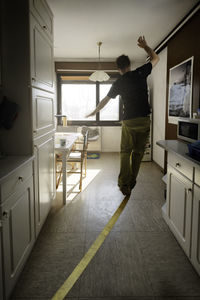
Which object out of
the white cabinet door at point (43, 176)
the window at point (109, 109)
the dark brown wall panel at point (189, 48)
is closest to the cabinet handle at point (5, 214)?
the white cabinet door at point (43, 176)

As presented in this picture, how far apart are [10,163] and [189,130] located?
6.19 ft

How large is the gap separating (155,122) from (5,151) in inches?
184

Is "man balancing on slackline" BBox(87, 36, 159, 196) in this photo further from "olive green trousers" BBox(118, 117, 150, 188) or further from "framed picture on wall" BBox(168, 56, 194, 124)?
"framed picture on wall" BBox(168, 56, 194, 124)

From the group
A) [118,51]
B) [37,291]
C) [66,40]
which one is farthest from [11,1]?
[118,51]

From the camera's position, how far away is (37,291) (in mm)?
1899

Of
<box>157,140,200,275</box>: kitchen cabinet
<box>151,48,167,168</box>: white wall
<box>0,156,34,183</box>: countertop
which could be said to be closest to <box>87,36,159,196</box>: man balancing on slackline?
<box>157,140,200,275</box>: kitchen cabinet

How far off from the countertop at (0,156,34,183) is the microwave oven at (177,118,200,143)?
5.37 ft

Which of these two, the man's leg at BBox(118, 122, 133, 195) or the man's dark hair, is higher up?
the man's dark hair

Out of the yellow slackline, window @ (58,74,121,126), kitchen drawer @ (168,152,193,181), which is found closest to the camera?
the yellow slackline

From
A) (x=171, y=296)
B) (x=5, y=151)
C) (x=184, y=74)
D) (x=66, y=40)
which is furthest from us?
(x=66, y=40)

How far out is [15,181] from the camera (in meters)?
1.81

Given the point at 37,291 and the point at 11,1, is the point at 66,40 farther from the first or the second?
the point at 37,291

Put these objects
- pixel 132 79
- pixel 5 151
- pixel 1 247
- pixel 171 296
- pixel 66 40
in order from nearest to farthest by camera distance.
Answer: pixel 1 247
pixel 171 296
pixel 5 151
pixel 132 79
pixel 66 40

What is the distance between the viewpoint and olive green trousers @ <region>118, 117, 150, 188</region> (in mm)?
2746
